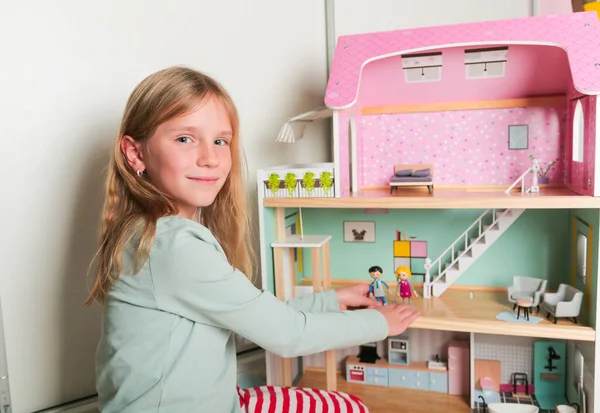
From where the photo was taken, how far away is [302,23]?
5.18ft

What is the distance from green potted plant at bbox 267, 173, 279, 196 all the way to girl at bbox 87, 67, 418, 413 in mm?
305

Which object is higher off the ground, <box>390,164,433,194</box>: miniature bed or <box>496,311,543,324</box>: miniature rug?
<box>390,164,433,194</box>: miniature bed

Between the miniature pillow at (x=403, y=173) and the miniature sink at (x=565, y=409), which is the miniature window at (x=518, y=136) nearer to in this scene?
the miniature pillow at (x=403, y=173)

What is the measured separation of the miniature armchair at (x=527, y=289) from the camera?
127 centimetres

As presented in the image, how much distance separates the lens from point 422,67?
4.43 feet

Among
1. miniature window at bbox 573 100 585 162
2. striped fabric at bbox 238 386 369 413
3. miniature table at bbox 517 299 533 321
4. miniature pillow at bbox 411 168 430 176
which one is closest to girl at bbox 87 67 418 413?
striped fabric at bbox 238 386 369 413

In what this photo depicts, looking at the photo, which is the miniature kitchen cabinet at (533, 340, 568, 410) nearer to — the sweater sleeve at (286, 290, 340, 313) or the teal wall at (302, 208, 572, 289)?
the teal wall at (302, 208, 572, 289)

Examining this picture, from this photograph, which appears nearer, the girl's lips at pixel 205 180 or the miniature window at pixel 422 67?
the girl's lips at pixel 205 180

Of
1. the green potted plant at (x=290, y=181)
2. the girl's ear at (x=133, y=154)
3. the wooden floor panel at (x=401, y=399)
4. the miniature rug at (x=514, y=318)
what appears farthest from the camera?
the wooden floor panel at (x=401, y=399)

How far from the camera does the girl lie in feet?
2.85

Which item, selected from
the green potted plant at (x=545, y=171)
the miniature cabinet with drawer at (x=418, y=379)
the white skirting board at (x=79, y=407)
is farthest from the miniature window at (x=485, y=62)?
the white skirting board at (x=79, y=407)

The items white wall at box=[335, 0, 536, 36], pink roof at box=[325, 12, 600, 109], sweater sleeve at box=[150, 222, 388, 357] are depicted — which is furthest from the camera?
white wall at box=[335, 0, 536, 36]

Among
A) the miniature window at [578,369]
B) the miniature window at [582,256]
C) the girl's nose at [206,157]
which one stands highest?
the girl's nose at [206,157]

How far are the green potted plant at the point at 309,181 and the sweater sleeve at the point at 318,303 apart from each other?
0.86 feet
